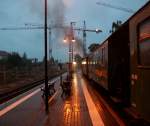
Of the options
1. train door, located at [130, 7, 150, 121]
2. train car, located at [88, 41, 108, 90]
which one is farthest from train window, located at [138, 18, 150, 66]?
train car, located at [88, 41, 108, 90]

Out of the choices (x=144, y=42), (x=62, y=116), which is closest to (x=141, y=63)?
(x=144, y=42)

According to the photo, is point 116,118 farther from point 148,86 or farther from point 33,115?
point 148,86

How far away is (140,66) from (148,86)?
881 mm

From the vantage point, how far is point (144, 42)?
32.2 feet

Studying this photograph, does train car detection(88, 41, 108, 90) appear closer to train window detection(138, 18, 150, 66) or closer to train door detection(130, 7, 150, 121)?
train door detection(130, 7, 150, 121)

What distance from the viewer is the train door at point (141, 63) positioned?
943 cm

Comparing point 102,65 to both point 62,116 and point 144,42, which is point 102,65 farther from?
point 144,42

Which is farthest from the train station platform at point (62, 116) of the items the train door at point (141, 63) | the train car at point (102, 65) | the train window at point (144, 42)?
the train window at point (144, 42)

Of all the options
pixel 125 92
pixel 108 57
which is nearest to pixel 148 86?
pixel 125 92

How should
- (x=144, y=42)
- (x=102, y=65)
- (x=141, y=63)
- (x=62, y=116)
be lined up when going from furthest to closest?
(x=102, y=65)
(x=62, y=116)
(x=141, y=63)
(x=144, y=42)

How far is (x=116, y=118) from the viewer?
Answer: 17.3 meters

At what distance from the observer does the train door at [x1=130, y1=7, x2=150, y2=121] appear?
9430 millimetres

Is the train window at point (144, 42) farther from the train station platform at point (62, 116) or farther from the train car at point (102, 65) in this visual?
the train car at point (102, 65)

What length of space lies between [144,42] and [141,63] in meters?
0.55
